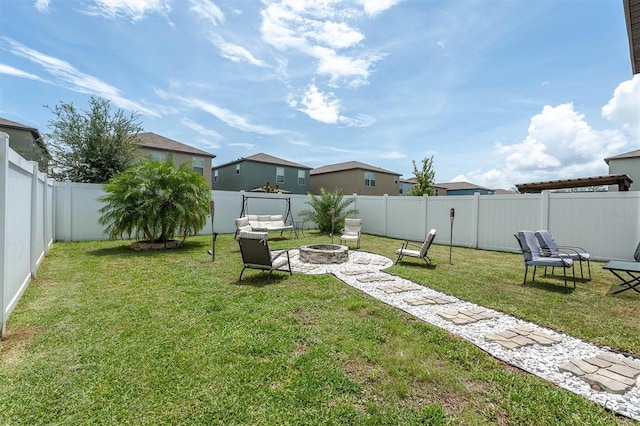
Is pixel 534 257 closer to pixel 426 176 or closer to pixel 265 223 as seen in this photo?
pixel 265 223

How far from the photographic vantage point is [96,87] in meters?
11.7

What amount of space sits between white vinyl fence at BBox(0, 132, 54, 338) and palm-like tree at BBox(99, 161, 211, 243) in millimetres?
3098

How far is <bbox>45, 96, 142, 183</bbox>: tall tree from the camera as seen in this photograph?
12266 millimetres

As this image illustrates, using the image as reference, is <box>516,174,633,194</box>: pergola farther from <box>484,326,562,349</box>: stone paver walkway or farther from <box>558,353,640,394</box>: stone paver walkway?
<box>558,353,640,394</box>: stone paver walkway

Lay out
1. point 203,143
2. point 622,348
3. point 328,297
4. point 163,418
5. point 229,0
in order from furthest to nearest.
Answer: point 203,143 < point 229,0 < point 328,297 < point 622,348 < point 163,418

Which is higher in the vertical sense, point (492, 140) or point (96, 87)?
point (96, 87)

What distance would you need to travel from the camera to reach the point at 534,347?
3186mm

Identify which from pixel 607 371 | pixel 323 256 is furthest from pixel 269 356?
pixel 323 256

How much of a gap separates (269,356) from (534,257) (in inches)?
226

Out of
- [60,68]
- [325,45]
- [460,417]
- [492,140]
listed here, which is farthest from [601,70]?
[60,68]

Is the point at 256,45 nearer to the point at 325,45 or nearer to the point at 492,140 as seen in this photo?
the point at 325,45

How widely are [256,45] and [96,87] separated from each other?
24.5 feet

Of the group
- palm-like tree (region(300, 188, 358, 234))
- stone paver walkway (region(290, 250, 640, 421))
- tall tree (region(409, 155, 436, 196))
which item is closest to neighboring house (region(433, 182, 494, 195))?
tall tree (region(409, 155, 436, 196))

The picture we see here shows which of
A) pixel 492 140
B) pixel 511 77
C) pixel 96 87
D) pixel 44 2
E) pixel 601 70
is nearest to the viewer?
pixel 44 2
